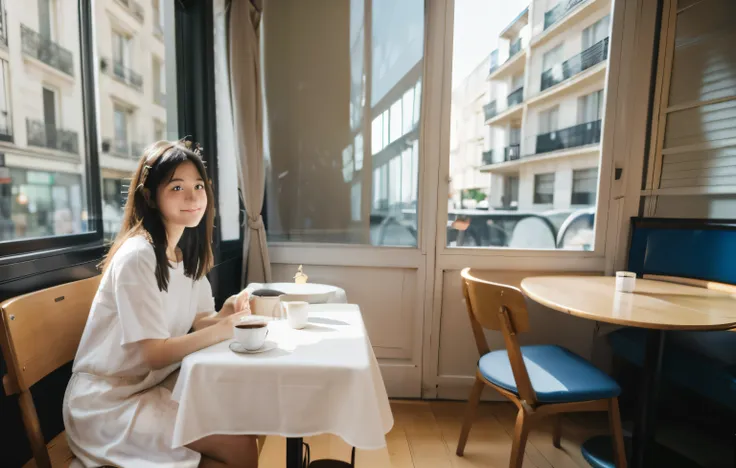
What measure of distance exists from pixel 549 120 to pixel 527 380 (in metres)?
1.57

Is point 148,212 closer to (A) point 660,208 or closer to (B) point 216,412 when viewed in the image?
(B) point 216,412

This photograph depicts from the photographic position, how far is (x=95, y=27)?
1.46 m

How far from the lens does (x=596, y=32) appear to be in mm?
2230

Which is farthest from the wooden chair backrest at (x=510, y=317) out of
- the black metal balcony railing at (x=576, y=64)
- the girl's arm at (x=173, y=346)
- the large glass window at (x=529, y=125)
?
the black metal balcony railing at (x=576, y=64)

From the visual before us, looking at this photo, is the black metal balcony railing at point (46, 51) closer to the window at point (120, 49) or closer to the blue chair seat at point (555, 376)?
the window at point (120, 49)

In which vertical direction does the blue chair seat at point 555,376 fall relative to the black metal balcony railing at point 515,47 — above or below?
below

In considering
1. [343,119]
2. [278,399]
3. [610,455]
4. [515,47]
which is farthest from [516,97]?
[278,399]

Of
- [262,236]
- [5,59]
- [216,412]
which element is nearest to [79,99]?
[5,59]

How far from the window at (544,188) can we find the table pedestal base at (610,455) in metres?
1.30

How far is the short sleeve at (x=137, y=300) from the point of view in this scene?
0.96m

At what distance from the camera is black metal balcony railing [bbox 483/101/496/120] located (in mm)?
2350

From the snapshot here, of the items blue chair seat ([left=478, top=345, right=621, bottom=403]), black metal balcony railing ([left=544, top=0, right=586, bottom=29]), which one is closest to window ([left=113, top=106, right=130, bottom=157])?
blue chair seat ([left=478, top=345, right=621, bottom=403])

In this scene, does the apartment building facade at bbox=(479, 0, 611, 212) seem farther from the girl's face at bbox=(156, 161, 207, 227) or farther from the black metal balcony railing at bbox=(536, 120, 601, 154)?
the girl's face at bbox=(156, 161, 207, 227)

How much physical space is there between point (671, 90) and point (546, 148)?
0.70 metres
